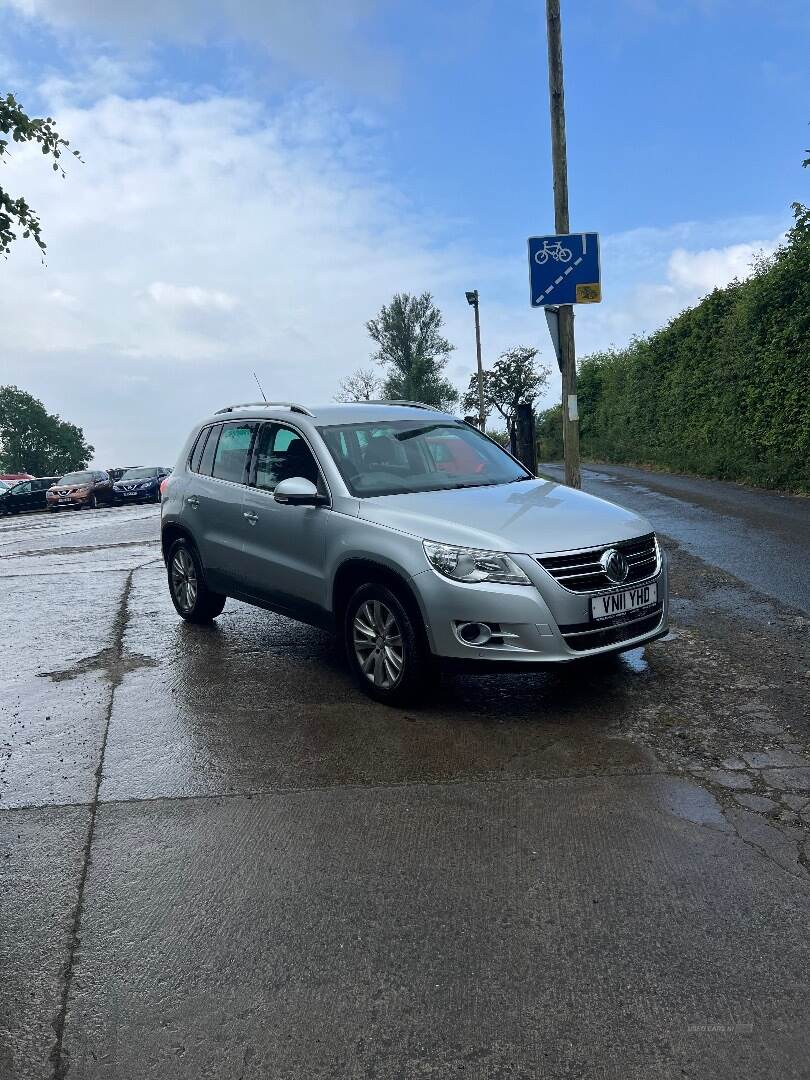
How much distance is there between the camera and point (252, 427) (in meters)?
7.59

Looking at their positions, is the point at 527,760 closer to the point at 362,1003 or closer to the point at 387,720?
the point at 387,720

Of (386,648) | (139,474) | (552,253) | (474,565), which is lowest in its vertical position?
(139,474)

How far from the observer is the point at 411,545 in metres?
5.59

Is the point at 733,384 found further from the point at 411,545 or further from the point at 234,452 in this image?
the point at 411,545

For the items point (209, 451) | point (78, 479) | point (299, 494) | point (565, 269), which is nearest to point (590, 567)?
point (299, 494)

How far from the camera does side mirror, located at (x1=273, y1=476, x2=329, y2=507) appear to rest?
20.7 feet

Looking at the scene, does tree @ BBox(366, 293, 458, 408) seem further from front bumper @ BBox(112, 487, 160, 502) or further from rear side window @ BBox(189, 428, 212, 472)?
rear side window @ BBox(189, 428, 212, 472)

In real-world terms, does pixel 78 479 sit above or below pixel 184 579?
below

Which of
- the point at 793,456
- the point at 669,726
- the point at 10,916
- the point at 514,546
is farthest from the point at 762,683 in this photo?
the point at 793,456

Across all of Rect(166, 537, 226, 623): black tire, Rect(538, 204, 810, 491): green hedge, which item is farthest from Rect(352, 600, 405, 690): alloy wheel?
Rect(538, 204, 810, 491): green hedge

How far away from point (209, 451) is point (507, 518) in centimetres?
334

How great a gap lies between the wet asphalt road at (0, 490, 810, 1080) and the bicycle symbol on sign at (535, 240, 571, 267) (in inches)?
225

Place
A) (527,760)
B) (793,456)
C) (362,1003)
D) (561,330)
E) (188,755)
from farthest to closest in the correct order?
(793,456)
(561,330)
(188,755)
(527,760)
(362,1003)

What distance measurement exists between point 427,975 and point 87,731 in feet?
10.9
